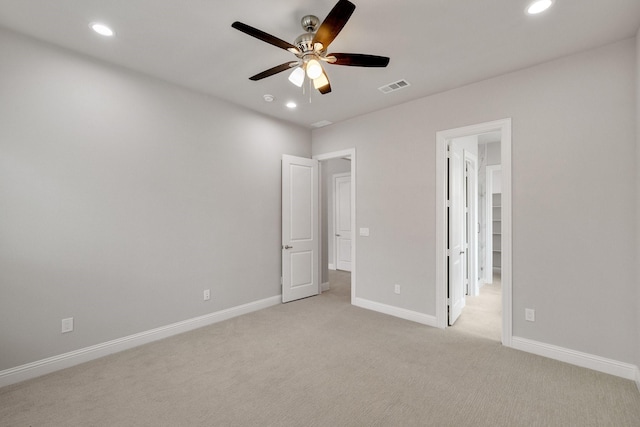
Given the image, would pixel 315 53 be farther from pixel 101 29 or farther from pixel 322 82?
pixel 101 29

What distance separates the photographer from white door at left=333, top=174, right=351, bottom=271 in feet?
23.6

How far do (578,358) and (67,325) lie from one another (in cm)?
467

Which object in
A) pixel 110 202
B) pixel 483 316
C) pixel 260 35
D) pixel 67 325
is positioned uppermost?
pixel 260 35

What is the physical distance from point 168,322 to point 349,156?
10.9 ft

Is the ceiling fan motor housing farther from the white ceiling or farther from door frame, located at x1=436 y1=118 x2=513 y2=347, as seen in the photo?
door frame, located at x1=436 y1=118 x2=513 y2=347

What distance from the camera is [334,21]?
1794mm

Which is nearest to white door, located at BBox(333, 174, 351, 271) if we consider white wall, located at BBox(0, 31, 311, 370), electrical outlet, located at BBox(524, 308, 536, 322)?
white wall, located at BBox(0, 31, 311, 370)

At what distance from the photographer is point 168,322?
3375 millimetres

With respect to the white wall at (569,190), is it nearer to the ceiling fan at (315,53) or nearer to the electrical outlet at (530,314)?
the electrical outlet at (530,314)

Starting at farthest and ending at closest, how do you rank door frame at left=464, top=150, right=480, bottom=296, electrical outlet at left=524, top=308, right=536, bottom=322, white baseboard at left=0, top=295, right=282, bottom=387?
door frame at left=464, top=150, right=480, bottom=296 < electrical outlet at left=524, top=308, right=536, bottom=322 < white baseboard at left=0, top=295, right=282, bottom=387

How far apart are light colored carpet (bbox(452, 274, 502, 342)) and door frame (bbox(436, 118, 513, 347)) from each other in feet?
0.97

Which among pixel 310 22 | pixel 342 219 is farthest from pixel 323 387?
pixel 342 219

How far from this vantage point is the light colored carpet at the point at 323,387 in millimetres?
2012

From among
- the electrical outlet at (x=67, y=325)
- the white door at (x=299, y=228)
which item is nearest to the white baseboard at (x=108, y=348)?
the electrical outlet at (x=67, y=325)
